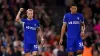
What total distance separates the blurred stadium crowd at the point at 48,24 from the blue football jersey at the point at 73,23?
1068 millimetres

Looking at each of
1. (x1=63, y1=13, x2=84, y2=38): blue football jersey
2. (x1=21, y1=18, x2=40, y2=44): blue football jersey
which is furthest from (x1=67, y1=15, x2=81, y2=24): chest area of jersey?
(x1=21, y1=18, x2=40, y2=44): blue football jersey

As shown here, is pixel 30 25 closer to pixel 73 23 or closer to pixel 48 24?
pixel 73 23

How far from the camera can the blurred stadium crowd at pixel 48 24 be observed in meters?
19.6

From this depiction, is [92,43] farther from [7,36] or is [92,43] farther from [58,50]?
[7,36]

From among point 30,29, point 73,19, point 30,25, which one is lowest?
point 30,29

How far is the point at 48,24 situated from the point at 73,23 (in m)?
6.47

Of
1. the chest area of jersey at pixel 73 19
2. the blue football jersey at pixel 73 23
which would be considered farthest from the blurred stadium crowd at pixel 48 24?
the chest area of jersey at pixel 73 19

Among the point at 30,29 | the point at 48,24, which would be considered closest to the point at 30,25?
the point at 30,29

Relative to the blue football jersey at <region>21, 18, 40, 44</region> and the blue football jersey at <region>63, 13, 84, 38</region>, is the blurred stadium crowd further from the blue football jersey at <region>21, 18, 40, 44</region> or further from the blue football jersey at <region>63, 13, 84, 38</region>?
the blue football jersey at <region>21, 18, 40, 44</region>

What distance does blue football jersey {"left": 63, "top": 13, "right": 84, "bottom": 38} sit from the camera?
16.1 meters

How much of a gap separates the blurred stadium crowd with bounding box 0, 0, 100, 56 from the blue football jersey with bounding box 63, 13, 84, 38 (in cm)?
107

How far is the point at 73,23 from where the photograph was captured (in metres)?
16.1

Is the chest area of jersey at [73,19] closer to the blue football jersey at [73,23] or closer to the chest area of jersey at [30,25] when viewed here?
the blue football jersey at [73,23]

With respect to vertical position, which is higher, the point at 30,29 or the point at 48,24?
the point at 30,29
